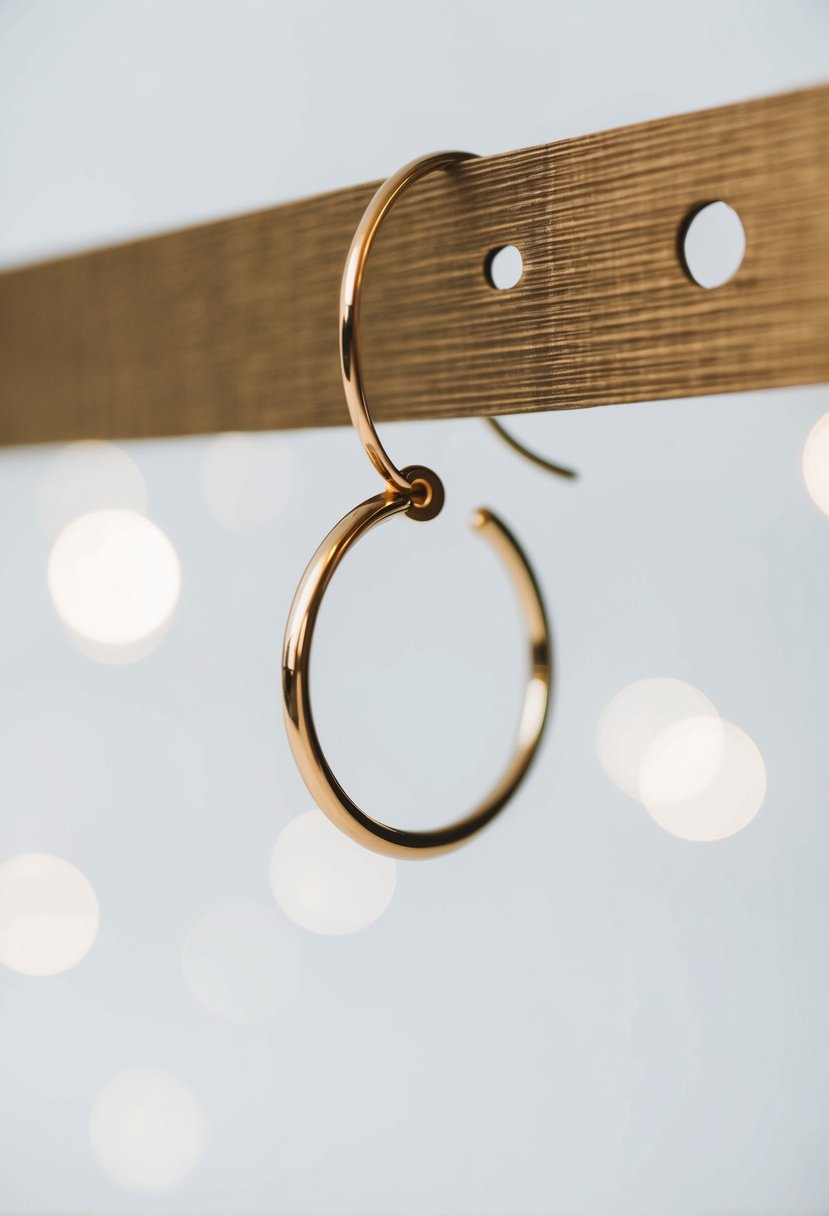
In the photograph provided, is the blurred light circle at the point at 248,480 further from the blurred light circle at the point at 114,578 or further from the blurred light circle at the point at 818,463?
the blurred light circle at the point at 818,463

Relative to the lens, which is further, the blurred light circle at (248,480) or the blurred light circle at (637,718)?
the blurred light circle at (248,480)

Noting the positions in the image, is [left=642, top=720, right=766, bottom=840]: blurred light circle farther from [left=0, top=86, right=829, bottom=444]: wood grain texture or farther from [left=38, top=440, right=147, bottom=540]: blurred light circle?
[left=38, top=440, right=147, bottom=540]: blurred light circle

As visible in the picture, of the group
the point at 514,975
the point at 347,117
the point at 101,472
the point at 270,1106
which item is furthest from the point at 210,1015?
the point at 347,117

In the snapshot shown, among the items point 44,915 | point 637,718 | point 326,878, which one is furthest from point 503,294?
point 44,915

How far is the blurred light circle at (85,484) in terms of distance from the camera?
0.50 m

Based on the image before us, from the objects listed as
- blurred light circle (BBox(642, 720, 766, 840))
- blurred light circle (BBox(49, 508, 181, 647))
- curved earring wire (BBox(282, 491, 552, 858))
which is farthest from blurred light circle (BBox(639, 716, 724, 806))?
blurred light circle (BBox(49, 508, 181, 647))

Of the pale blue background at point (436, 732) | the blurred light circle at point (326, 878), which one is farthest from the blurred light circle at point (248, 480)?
the blurred light circle at point (326, 878)

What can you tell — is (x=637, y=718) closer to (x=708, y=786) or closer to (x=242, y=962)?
(x=708, y=786)

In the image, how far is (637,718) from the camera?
1.17ft

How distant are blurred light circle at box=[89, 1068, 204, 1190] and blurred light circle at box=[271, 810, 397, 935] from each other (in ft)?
0.38

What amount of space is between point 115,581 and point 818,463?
0.36m

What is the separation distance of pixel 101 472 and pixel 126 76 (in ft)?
0.67

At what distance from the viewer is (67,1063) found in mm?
497

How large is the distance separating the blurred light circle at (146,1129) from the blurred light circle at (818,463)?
39 centimetres
